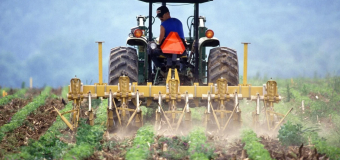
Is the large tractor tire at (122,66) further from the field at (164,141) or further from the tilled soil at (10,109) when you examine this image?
the tilled soil at (10,109)

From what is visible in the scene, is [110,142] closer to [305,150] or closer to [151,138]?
[151,138]

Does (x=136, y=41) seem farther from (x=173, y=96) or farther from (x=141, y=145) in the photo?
(x=141, y=145)

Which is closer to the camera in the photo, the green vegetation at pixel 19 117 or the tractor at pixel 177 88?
the tractor at pixel 177 88

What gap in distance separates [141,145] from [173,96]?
73.1 inches

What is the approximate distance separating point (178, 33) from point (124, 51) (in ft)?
3.84

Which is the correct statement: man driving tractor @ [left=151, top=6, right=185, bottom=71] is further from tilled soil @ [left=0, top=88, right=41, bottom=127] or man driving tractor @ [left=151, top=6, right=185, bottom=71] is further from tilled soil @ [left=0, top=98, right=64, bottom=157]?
tilled soil @ [left=0, top=88, right=41, bottom=127]

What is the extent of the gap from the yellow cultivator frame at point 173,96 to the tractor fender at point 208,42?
1.01m

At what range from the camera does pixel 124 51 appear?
10.8m

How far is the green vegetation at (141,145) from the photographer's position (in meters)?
7.36

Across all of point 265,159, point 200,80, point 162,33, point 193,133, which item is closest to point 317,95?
point 200,80

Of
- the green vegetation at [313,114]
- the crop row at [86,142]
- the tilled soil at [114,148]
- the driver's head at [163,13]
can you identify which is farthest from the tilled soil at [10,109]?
the green vegetation at [313,114]

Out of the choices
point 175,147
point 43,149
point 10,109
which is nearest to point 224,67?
point 175,147

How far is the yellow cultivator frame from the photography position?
9.55 m

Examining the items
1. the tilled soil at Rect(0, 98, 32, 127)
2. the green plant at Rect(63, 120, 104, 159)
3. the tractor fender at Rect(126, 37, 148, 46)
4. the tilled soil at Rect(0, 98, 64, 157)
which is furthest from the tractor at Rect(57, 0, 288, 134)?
the tilled soil at Rect(0, 98, 32, 127)
